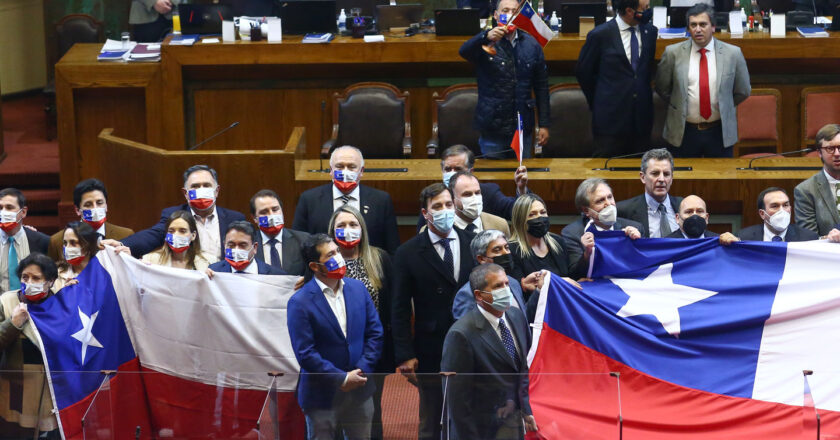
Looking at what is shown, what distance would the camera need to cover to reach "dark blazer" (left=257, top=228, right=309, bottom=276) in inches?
279

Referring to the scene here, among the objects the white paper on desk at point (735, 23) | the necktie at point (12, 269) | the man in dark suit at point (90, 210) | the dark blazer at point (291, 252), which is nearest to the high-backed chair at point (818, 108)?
the white paper on desk at point (735, 23)

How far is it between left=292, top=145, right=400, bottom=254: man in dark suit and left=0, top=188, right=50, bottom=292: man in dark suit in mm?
1480

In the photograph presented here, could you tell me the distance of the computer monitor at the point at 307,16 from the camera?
1057 centimetres

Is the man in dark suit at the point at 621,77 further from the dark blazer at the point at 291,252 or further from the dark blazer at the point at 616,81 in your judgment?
the dark blazer at the point at 291,252

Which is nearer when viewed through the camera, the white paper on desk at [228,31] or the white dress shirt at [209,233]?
→ the white dress shirt at [209,233]

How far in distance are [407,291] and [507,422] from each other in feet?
4.08

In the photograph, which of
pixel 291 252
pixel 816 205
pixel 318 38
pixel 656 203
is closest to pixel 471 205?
pixel 291 252

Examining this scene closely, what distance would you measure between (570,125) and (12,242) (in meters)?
4.46

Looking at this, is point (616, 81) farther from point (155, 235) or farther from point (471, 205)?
point (155, 235)

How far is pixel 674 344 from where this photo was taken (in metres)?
6.46

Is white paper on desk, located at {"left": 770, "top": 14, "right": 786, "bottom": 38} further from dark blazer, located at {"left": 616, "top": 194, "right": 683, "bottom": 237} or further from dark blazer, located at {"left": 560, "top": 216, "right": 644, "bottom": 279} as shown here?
dark blazer, located at {"left": 560, "top": 216, "right": 644, "bottom": 279}

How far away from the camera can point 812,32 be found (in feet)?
33.7

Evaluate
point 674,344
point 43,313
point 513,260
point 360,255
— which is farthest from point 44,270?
point 674,344

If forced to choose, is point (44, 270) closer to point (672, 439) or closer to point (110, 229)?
point (110, 229)
